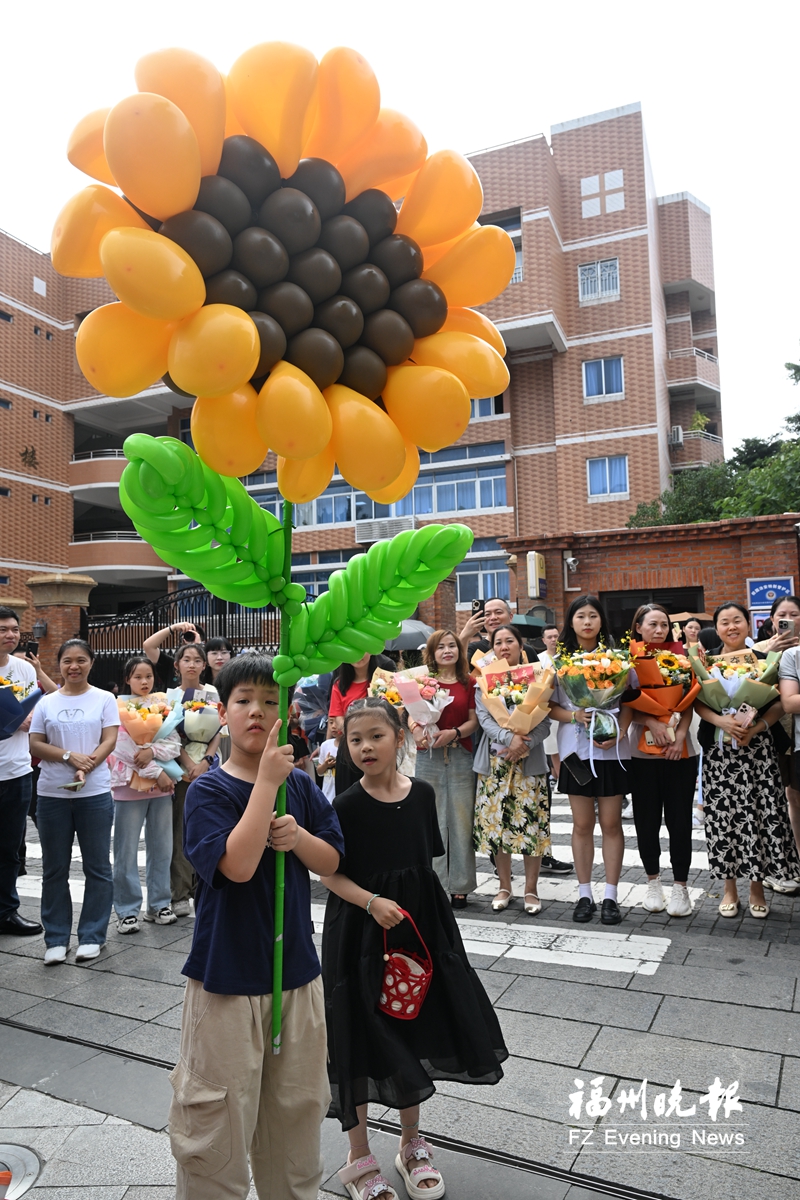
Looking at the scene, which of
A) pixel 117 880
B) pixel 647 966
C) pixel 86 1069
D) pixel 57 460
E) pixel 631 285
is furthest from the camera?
pixel 57 460

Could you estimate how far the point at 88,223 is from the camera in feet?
6.44

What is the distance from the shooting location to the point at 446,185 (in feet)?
7.63

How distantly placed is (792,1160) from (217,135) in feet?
11.6

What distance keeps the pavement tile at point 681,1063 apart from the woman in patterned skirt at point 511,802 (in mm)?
1923

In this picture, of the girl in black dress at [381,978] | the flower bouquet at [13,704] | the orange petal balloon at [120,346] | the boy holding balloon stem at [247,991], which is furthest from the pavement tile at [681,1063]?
the flower bouquet at [13,704]

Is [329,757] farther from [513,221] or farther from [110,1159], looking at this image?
[513,221]

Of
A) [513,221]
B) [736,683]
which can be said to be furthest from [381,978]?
[513,221]

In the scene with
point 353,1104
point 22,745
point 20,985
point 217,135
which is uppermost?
point 217,135

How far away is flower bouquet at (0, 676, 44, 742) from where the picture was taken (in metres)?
4.94

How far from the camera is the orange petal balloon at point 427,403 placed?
7.27 feet

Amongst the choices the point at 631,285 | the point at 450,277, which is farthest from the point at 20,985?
the point at 631,285

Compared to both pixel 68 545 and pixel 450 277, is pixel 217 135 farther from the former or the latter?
pixel 68 545

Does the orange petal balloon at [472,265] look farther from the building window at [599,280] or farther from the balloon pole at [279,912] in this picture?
the building window at [599,280]

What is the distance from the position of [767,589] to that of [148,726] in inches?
529
